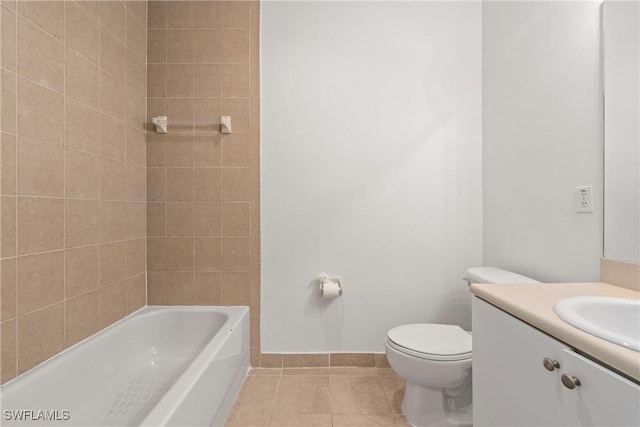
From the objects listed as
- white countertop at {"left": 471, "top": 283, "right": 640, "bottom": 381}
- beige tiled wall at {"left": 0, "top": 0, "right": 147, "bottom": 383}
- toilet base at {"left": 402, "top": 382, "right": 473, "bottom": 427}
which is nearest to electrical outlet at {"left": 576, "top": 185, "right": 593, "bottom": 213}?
white countertop at {"left": 471, "top": 283, "right": 640, "bottom": 381}

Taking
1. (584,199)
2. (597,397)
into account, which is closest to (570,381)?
(597,397)

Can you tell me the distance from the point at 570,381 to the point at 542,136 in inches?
48.0

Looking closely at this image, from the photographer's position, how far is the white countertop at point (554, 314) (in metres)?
0.50

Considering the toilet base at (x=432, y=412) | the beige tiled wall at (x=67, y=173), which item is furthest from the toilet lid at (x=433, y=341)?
the beige tiled wall at (x=67, y=173)

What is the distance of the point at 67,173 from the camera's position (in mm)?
1241

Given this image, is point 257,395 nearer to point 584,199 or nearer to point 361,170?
point 361,170

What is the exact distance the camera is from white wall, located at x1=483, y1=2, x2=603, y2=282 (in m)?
1.13

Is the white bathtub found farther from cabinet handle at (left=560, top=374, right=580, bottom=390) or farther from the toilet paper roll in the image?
cabinet handle at (left=560, top=374, right=580, bottom=390)

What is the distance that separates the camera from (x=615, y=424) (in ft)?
1.66

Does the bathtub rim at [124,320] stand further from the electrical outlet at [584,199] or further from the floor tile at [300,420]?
the electrical outlet at [584,199]

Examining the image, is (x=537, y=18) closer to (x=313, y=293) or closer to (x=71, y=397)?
(x=313, y=293)

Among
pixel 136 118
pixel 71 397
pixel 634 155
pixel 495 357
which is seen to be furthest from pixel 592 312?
pixel 136 118

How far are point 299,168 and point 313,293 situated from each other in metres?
0.84

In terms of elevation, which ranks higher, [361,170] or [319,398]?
[361,170]
